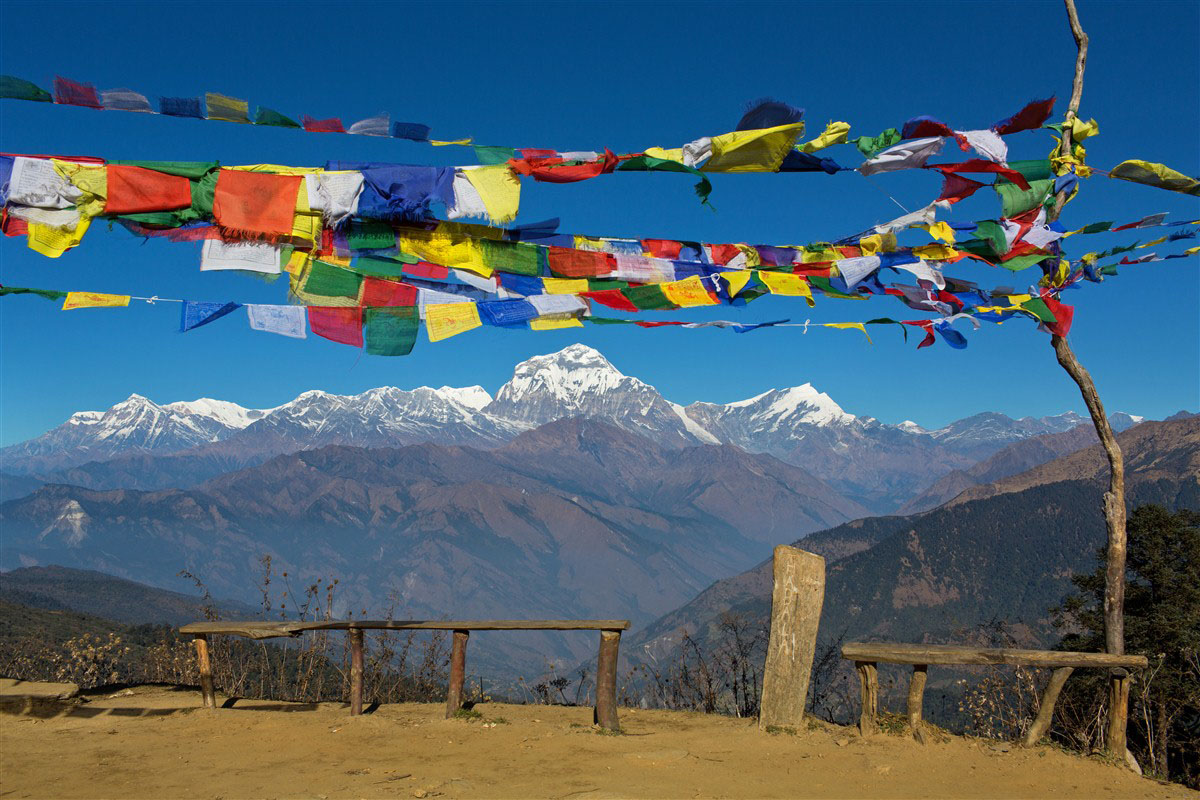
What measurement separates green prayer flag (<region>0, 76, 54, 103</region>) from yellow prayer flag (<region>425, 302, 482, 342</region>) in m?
3.70

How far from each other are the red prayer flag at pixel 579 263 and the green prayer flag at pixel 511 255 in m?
0.22

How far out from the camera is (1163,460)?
17012cm

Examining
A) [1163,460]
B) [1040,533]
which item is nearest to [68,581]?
[1040,533]

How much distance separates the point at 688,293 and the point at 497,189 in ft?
7.14

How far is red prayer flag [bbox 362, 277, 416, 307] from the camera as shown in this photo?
329 inches

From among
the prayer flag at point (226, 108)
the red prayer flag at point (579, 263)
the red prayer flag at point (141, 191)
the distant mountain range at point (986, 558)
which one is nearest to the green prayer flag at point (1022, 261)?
the red prayer flag at point (579, 263)

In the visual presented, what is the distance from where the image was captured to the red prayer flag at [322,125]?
7.98m

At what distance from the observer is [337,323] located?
8289 millimetres

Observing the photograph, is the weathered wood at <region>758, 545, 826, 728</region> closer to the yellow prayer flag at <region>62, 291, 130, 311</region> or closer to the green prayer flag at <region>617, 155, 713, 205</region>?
the green prayer flag at <region>617, 155, 713, 205</region>

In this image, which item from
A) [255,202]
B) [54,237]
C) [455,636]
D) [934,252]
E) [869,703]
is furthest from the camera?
[455,636]

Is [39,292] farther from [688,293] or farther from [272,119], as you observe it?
[688,293]

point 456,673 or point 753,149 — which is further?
point 456,673

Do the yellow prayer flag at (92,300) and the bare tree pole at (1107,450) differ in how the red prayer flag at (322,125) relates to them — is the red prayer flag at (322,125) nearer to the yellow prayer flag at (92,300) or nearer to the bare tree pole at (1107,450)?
the yellow prayer flag at (92,300)

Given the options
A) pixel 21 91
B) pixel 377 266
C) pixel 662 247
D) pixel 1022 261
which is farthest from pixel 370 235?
pixel 1022 261
